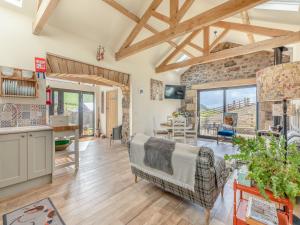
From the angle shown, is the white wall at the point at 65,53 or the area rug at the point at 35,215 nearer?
the area rug at the point at 35,215

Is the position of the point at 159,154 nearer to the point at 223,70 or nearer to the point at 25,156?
the point at 25,156

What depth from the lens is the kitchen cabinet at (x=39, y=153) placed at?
2.36m

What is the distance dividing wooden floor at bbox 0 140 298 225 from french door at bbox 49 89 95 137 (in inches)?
139

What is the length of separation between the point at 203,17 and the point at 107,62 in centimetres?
261

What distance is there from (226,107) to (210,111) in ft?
2.12

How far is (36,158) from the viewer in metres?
2.43

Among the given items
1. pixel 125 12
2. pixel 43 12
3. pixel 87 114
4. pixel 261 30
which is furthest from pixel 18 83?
pixel 261 30

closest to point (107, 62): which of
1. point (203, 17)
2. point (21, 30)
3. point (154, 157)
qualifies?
point (21, 30)

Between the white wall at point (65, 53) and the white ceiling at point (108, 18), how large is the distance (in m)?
0.17

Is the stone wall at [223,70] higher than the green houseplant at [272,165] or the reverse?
higher

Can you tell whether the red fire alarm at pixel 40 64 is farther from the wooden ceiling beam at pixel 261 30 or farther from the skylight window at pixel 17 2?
the wooden ceiling beam at pixel 261 30

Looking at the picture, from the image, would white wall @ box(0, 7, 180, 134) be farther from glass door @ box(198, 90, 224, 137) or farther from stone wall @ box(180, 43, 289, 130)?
glass door @ box(198, 90, 224, 137)

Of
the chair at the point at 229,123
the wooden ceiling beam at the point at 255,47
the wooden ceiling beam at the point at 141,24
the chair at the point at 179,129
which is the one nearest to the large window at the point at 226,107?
the chair at the point at 229,123

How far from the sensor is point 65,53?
11.0 feet
